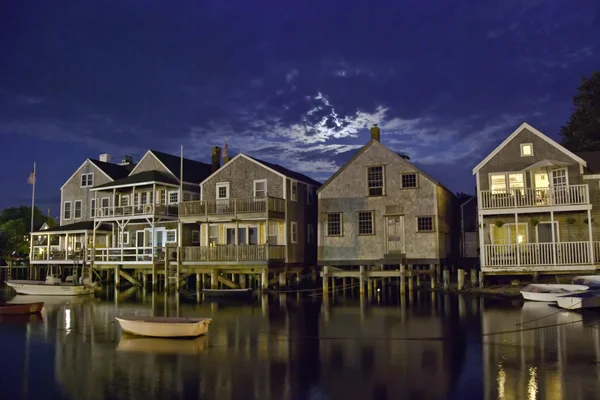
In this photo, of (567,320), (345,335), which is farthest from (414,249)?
(345,335)

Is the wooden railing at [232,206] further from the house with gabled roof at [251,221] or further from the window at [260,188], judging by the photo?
the window at [260,188]

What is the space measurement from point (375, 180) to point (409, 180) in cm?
236

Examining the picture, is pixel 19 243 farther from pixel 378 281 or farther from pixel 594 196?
pixel 594 196

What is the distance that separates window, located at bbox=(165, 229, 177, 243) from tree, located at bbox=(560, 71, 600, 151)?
37242mm

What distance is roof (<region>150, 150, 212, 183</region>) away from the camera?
1828 inches

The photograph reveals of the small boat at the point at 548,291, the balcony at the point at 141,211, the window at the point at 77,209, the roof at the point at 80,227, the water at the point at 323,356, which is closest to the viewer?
the water at the point at 323,356

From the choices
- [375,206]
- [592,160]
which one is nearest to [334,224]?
[375,206]

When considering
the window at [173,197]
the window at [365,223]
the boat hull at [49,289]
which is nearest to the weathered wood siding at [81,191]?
the window at [173,197]

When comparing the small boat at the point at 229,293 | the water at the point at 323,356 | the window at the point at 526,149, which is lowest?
the water at the point at 323,356

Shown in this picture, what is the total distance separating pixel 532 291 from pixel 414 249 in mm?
8507

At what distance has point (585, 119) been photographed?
53000mm

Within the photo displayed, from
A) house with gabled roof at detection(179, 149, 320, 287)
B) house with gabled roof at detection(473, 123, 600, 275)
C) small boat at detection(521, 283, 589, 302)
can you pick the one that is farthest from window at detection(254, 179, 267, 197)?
small boat at detection(521, 283, 589, 302)

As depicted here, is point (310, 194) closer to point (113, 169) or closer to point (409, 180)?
point (409, 180)

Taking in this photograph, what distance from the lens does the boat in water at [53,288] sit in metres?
39.2
